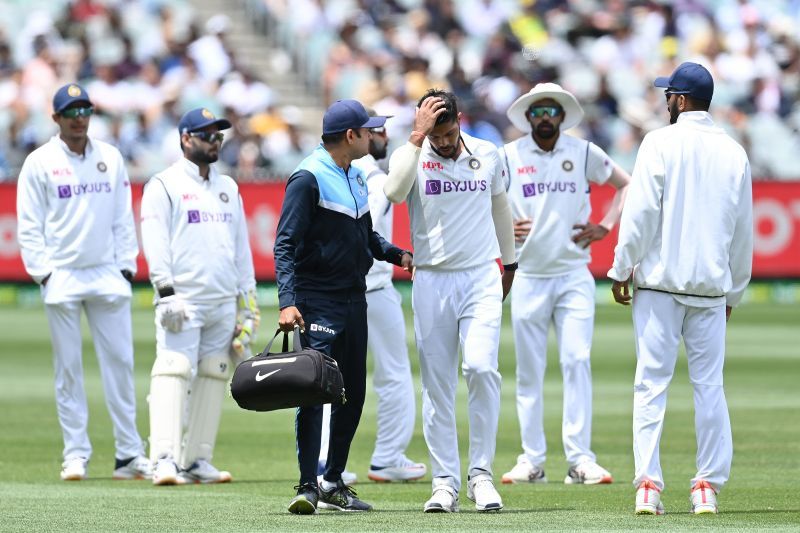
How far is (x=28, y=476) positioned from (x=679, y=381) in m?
8.14

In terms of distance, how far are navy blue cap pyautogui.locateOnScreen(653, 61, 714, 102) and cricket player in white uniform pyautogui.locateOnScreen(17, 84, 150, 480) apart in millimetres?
4312

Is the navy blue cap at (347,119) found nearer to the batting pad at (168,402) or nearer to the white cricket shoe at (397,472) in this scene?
the batting pad at (168,402)

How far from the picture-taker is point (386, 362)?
37.2ft

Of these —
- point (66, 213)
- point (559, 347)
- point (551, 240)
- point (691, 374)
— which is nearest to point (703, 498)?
point (691, 374)

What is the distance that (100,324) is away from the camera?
11508 millimetres

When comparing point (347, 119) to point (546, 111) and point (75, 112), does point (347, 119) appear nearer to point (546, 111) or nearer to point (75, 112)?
point (546, 111)

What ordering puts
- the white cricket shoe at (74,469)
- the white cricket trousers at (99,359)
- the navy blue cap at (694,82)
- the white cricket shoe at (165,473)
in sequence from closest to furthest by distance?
1. the navy blue cap at (694,82)
2. the white cricket shoe at (165,473)
3. the white cricket shoe at (74,469)
4. the white cricket trousers at (99,359)

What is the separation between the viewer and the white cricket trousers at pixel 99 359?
1135 centimetres

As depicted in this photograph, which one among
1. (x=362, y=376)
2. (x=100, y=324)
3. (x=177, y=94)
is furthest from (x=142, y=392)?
(x=177, y=94)

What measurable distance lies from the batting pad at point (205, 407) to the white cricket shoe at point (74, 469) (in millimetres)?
666

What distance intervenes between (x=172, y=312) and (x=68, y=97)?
1.70 metres

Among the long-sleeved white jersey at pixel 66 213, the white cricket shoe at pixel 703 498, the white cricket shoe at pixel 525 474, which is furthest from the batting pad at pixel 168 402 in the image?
the white cricket shoe at pixel 703 498

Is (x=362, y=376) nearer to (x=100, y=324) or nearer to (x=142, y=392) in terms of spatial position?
(x=100, y=324)

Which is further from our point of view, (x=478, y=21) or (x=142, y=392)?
(x=478, y=21)
